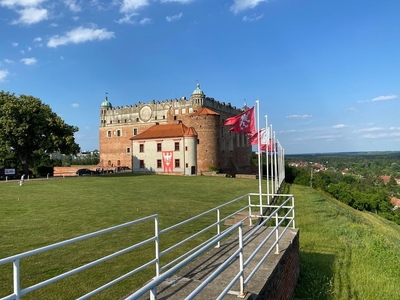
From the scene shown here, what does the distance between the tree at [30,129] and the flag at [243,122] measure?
27.5 meters

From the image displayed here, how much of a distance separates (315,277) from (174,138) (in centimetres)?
3865

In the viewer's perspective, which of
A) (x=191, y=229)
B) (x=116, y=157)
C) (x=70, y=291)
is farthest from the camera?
(x=116, y=157)

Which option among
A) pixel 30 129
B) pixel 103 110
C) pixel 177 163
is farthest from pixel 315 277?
pixel 103 110

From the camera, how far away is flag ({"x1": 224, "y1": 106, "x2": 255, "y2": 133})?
12445mm

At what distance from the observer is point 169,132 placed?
46750 mm

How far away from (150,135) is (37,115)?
16779mm

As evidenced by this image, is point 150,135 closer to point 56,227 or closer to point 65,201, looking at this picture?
point 65,201

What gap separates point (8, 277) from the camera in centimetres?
603

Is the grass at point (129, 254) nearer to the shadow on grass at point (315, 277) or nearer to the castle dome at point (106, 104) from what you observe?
the shadow on grass at point (315, 277)

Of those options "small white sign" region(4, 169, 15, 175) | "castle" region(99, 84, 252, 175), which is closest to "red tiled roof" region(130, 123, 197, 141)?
"castle" region(99, 84, 252, 175)

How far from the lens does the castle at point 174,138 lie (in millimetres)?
44375

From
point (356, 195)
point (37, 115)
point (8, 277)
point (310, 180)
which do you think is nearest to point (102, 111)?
point (37, 115)

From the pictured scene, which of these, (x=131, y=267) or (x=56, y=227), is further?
(x=56, y=227)

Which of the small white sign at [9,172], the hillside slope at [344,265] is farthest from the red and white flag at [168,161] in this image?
the hillside slope at [344,265]
